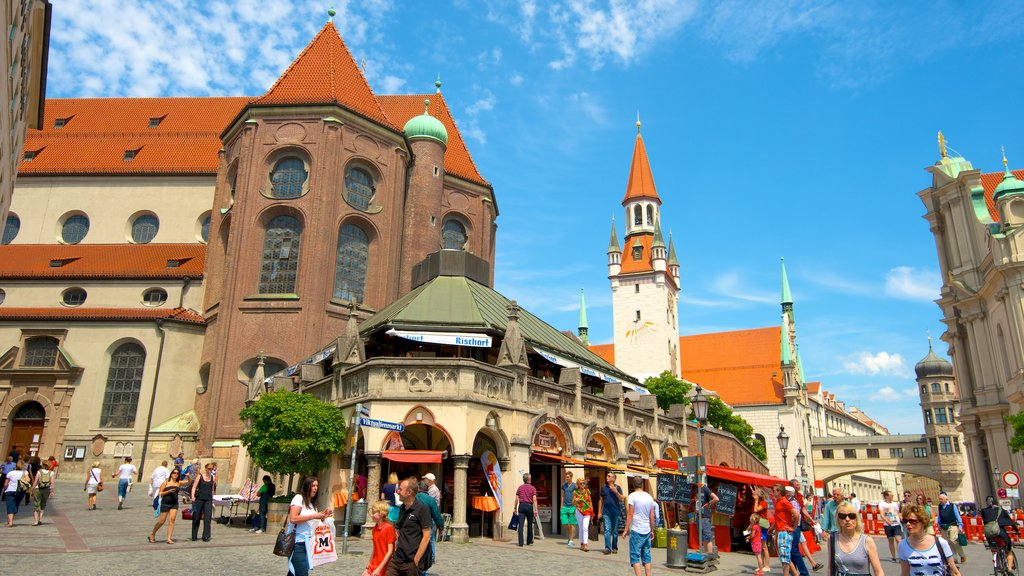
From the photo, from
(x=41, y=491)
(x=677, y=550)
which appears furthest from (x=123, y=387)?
(x=677, y=550)

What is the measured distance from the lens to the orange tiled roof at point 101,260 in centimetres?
3941

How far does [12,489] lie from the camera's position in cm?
1697

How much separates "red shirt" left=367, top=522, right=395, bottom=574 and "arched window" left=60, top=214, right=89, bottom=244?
145 ft

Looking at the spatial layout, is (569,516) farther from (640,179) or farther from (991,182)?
(640,179)

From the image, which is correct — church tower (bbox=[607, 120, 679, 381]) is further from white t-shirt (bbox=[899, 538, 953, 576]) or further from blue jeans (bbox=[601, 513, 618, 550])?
white t-shirt (bbox=[899, 538, 953, 576])

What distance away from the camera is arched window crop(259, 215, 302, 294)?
1339 inches

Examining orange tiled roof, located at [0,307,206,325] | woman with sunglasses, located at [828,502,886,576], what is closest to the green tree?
woman with sunglasses, located at [828,502,886,576]

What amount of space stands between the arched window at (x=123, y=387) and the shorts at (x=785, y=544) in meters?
32.2

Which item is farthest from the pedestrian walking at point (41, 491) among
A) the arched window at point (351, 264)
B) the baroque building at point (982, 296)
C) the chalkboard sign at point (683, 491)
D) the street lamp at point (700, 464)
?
the baroque building at point (982, 296)

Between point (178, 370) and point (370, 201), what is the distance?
12.6 m

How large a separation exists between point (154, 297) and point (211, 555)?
29814 mm

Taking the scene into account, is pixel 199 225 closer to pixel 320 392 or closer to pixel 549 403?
A: pixel 320 392

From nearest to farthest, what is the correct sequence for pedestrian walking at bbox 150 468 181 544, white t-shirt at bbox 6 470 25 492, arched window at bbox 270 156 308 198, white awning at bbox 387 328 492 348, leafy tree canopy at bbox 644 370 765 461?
pedestrian walking at bbox 150 468 181 544
white t-shirt at bbox 6 470 25 492
white awning at bbox 387 328 492 348
arched window at bbox 270 156 308 198
leafy tree canopy at bbox 644 370 765 461

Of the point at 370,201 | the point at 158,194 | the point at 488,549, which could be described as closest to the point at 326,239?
the point at 370,201
